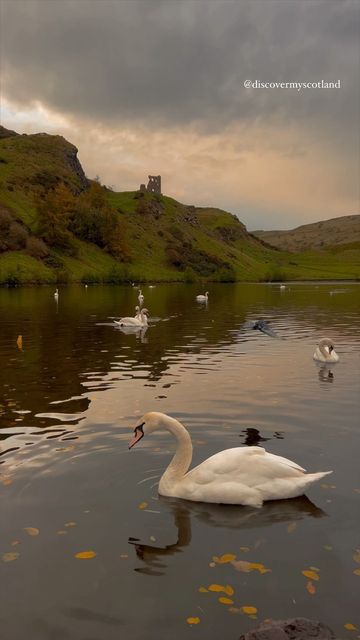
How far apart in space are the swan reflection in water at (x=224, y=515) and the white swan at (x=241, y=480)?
14 centimetres

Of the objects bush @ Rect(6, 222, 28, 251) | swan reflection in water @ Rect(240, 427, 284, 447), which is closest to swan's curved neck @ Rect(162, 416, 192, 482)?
swan reflection in water @ Rect(240, 427, 284, 447)

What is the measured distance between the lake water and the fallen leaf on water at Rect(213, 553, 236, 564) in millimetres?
31

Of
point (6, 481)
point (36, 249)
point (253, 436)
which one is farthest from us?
point (36, 249)

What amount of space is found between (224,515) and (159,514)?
3.75ft

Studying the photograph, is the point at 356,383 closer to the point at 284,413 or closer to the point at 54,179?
the point at 284,413

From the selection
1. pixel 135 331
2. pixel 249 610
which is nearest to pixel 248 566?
pixel 249 610

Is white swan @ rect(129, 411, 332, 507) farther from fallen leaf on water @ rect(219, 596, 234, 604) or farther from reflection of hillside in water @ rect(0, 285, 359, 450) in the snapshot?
reflection of hillside in water @ rect(0, 285, 359, 450)

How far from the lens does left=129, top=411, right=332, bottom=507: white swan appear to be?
986 cm

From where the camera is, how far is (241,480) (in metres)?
9.90

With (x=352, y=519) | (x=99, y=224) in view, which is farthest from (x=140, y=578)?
(x=99, y=224)

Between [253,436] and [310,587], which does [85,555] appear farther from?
[253,436]

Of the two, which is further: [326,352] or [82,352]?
[82,352]

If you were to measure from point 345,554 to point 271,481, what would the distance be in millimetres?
1998

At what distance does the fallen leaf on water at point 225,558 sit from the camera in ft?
26.6
